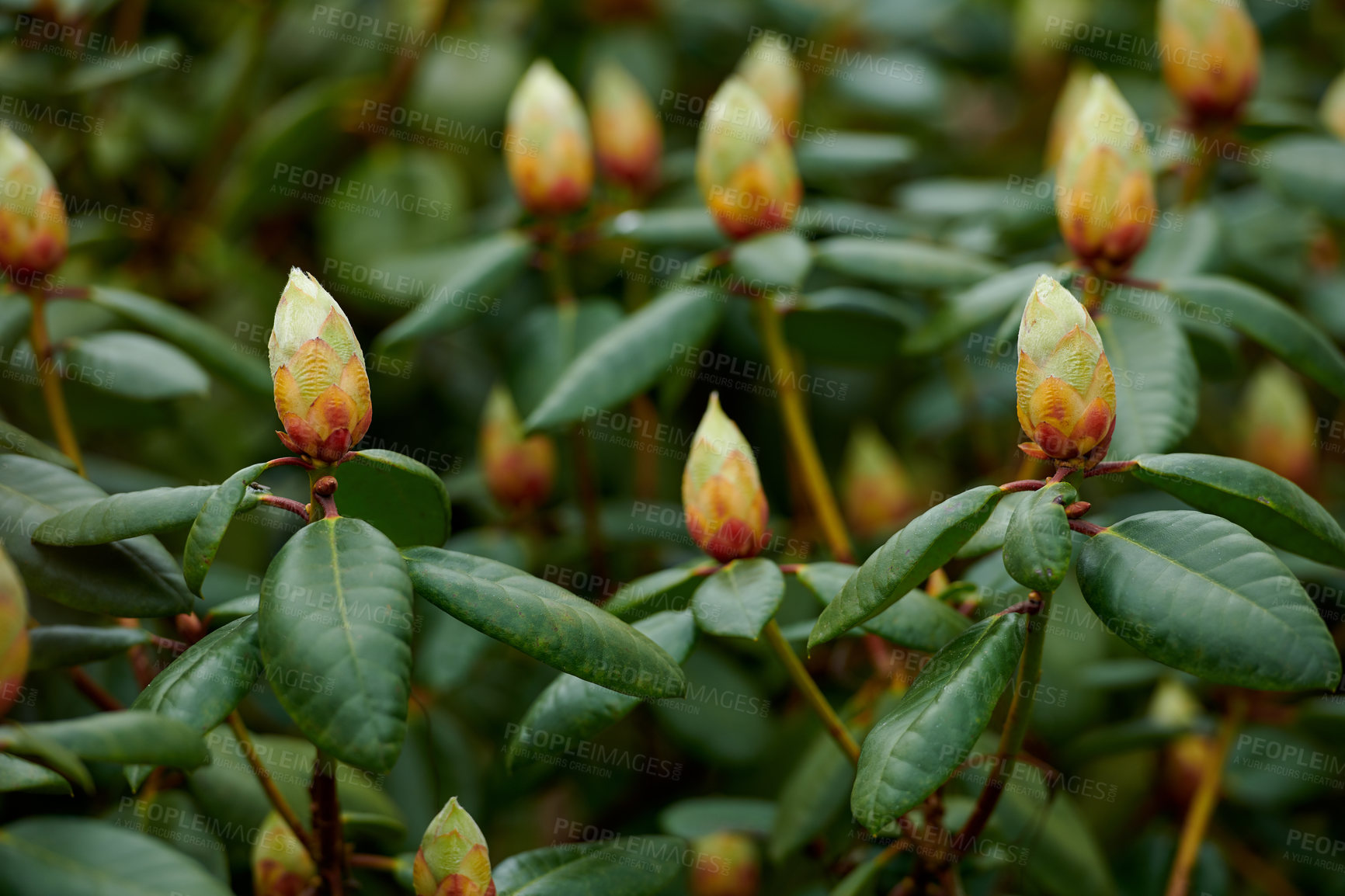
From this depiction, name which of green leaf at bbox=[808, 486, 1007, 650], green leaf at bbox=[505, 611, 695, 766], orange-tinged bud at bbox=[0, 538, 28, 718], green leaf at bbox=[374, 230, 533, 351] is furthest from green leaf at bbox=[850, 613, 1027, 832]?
green leaf at bbox=[374, 230, 533, 351]

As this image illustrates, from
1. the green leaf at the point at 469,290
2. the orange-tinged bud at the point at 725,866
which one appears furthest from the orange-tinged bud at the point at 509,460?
the orange-tinged bud at the point at 725,866

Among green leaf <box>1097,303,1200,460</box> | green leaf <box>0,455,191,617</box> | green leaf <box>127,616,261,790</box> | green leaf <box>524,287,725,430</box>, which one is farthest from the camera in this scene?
green leaf <box>524,287,725,430</box>

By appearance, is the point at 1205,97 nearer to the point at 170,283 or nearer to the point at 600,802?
the point at 600,802

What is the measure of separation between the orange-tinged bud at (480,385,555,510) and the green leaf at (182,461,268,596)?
0.69 meters

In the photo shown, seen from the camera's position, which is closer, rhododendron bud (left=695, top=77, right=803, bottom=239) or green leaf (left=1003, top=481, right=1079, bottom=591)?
green leaf (left=1003, top=481, right=1079, bottom=591)

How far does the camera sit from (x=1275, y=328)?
38.6 inches

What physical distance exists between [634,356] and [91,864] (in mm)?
645

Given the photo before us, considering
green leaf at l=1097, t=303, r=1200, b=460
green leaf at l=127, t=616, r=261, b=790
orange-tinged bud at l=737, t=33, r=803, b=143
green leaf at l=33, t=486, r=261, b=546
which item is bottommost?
green leaf at l=127, t=616, r=261, b=790

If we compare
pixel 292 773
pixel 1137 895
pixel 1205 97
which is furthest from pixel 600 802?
pixel 1205 97

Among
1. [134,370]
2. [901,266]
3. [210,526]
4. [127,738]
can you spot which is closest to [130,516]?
[210,526]

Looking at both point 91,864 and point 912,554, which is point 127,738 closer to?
point 91,864

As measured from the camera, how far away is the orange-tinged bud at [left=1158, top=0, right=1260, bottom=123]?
1250 mm

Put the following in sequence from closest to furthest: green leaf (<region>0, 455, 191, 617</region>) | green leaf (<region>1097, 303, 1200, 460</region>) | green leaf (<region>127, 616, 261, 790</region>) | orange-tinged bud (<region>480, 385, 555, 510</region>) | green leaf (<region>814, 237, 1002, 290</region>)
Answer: green leaf (<region>127, 616, 261, 790</region>)
green leaf (<region>0, 455, 191, 617</region>)
green leaf (<region>1097, 303, 1200, 460</region>)
green leaf (<region>814, 237, 1002, 290</region>)
orange-tinged bud (<region>480, 385, 555, 510</region>)

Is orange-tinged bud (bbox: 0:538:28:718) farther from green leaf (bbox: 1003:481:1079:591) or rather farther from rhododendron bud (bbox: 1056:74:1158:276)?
rhododendron bud (bbox: 1056:74:1158:276)
